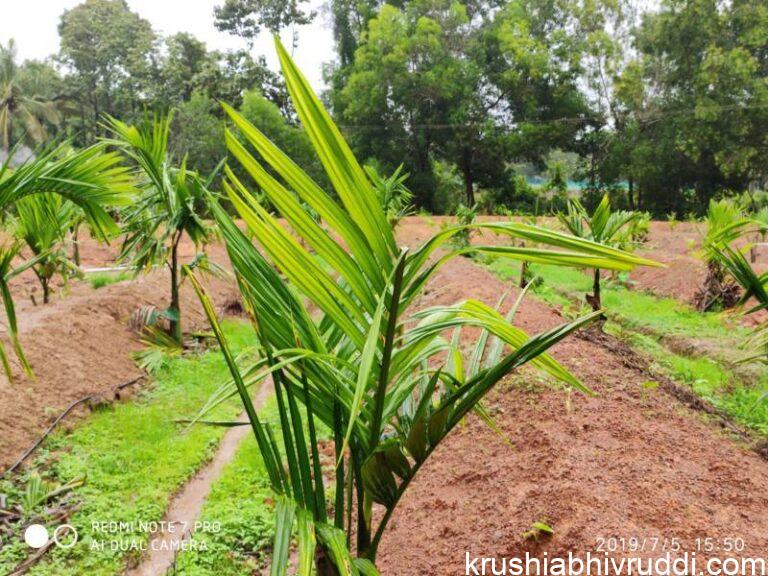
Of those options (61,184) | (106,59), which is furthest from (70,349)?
(106,59)

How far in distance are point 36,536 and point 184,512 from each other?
0.71 m

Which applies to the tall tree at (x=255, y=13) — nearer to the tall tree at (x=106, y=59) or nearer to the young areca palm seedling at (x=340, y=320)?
the tall tree at (x=106, y=59)

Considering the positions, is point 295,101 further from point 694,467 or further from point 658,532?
point 694,467

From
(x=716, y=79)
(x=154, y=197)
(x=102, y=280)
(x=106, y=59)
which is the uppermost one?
(x=106, y=59)

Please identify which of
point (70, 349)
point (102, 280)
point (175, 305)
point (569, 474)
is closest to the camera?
point (569, 474)

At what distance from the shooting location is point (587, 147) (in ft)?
81.1

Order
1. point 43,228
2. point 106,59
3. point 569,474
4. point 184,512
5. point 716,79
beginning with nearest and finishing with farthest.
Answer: point 569,474 < point 184,512 < point 43,228 < point 716,79 < point 106,59

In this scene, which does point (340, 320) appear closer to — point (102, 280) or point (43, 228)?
point (43, 228)

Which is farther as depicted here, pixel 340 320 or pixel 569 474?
pixel 569 474

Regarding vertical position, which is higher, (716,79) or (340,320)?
(716,79)

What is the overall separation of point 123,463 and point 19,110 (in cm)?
3076

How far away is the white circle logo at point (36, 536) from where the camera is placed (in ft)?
10.1

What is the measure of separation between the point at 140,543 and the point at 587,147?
2417 centimetres

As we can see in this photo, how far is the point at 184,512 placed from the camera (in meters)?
3.54
